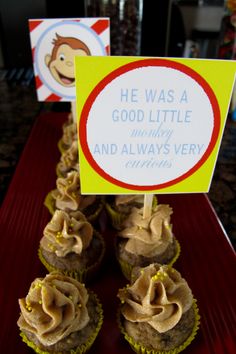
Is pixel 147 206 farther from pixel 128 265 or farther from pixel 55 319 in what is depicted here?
pixel 55 319

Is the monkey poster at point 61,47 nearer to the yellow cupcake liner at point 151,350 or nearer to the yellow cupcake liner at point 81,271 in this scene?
the yellow cupcake liner at point 81,271

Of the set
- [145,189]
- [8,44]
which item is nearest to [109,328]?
[145,189]

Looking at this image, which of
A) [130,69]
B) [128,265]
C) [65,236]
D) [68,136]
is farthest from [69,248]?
[68,136]

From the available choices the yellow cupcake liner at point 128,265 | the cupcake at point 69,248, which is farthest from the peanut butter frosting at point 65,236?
the yellow cupcake liner at point 128,265

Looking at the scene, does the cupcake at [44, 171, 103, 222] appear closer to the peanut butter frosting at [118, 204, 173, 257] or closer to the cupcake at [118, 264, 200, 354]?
the peanut butter frosting at [118, 204, 173, 257]

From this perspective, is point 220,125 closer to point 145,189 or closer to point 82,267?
point 145,189

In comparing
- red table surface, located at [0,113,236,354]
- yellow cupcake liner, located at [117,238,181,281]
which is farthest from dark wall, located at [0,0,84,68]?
yellow cupcake liner, located at [117,238,181,281]
